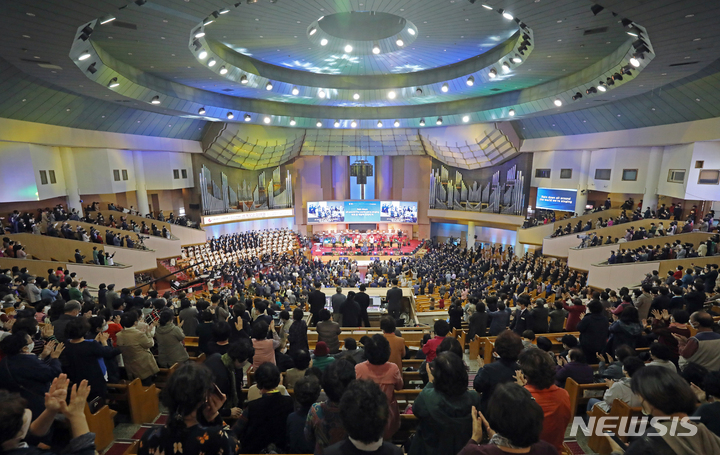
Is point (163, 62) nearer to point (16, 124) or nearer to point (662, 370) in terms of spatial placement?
point (16, 124)

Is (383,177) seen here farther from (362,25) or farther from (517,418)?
(517,418)

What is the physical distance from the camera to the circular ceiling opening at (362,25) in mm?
10961

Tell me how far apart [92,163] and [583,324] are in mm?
17753

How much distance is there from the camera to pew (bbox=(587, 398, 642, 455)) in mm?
3011

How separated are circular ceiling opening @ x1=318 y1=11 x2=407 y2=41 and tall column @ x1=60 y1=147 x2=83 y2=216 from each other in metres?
11.3

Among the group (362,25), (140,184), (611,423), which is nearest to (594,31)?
(362,25)

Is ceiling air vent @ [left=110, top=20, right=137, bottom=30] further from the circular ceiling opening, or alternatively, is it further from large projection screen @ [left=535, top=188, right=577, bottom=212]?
large projection screen @ [left=535, top=188, right=577, bottom=212]

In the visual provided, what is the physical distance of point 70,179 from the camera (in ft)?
47.9

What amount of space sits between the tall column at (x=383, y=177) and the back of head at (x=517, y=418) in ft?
77.9

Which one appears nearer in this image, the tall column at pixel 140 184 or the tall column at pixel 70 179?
the tall column at pixel 70 179

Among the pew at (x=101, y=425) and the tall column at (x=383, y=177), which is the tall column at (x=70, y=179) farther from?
the tall column at (x=383, y=177)

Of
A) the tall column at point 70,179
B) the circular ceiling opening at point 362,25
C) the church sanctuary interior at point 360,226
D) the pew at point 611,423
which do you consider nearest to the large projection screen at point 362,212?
the church sanctuary interior at point 360,226

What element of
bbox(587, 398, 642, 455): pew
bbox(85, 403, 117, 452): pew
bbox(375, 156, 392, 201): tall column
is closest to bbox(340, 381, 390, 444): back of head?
bbox(587, 398, 642, 455): pew

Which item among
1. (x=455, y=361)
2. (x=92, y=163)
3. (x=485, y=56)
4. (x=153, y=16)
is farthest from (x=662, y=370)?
(x=92, y=163)
